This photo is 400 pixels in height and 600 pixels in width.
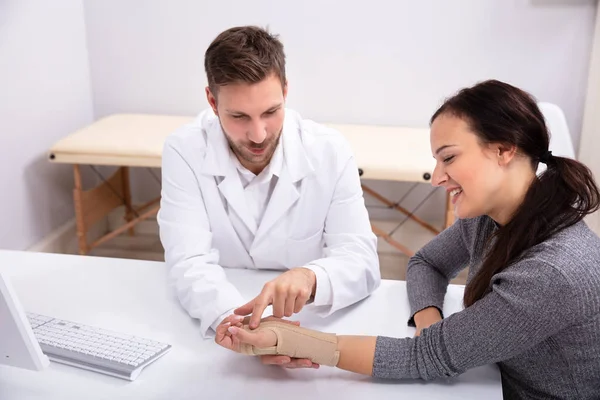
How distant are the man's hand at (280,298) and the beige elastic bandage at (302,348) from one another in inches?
1.9

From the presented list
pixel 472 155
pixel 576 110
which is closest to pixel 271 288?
pixel 472 155

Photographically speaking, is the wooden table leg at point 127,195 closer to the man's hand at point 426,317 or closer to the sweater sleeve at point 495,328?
the man's hand at point 426,317

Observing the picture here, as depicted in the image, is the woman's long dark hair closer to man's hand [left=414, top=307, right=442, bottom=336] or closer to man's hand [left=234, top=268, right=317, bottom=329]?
man's hand [left=414, top=307, right=442, bottom=336]

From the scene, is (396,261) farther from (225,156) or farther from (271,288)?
(271,288)

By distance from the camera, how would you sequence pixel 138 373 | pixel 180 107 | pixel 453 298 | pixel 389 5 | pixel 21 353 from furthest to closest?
pixel 180 107, pixel 389 5, pixel 453 298, pixel 138 373, pixel 21 353

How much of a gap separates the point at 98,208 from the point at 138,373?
207 cm

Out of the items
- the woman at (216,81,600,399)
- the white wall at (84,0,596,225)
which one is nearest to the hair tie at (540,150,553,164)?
the woman at (216,81,600,399)

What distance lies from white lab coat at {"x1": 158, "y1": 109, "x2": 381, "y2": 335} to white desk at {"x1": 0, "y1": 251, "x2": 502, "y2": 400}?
104 mm

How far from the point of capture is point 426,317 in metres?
1.28

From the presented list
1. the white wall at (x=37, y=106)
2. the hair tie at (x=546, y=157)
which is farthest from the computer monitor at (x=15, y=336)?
the white wall at (x=37, y=106)

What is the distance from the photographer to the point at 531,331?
1.05m

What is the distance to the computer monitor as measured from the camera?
3.05ft

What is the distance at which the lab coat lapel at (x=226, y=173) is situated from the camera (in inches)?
63.4

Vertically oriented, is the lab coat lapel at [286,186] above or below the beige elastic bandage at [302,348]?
above
